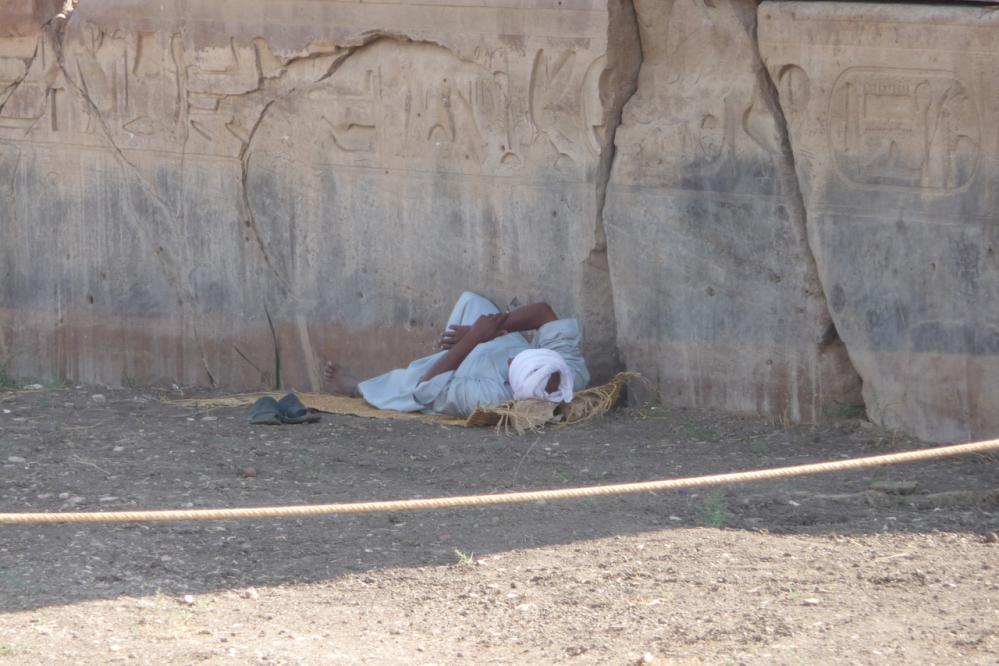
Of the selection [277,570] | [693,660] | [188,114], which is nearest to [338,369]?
[188,114]

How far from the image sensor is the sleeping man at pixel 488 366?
20.2 feet

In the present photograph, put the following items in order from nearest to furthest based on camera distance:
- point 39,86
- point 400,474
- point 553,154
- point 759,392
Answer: point 400,474
point 759,392
point 553,154
point 39,86

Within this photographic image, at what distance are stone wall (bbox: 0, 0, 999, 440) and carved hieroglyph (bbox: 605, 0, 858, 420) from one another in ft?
0.04

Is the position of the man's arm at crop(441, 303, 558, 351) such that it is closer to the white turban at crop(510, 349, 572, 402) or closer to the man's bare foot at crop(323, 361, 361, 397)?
the white turban at crop(510, 349, 572, 402)

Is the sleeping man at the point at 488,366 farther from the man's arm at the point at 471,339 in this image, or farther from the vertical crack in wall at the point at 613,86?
the vertical crack in wall at the point at 613,86

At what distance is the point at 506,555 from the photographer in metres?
4.45

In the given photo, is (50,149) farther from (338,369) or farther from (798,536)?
(798,536)

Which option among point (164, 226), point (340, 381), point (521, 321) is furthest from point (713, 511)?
point (164, 226)

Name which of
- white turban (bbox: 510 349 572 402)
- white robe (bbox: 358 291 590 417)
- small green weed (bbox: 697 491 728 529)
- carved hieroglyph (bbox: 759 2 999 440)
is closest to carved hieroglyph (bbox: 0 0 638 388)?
white robe (bbox: 358 291 590 417)

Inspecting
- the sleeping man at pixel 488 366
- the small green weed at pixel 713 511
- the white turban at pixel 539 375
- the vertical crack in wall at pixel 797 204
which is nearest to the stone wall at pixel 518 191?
the vertical crack in wall at pixel 797 204

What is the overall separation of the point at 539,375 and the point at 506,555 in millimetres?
1743

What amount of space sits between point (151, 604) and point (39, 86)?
4.20 meters

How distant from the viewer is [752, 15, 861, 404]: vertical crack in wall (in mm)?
5867

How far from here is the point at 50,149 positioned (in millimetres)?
7484
